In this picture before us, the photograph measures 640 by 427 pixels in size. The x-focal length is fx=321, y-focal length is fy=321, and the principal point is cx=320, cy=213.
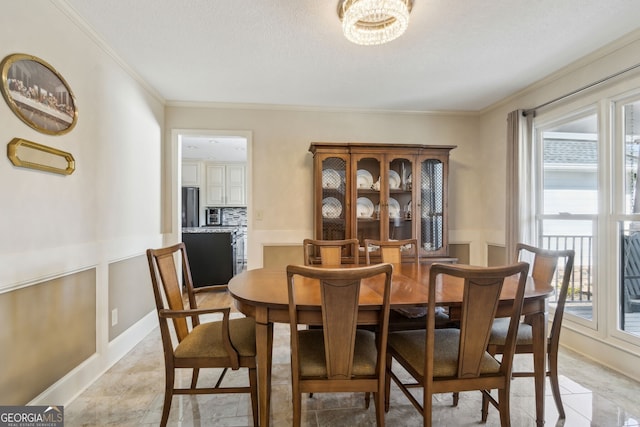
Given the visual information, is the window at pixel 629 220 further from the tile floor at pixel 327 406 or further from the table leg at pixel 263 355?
the table leg at pixel 263 355

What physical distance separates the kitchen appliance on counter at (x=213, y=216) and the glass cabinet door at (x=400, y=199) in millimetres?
4536

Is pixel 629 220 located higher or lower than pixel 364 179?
lower

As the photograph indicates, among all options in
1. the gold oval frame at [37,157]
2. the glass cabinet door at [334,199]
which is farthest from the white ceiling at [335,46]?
the gold oval frame at [37,157]

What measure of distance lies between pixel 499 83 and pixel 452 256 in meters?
1.95

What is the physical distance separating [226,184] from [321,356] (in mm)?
5801

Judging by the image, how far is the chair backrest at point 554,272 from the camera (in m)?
1.68

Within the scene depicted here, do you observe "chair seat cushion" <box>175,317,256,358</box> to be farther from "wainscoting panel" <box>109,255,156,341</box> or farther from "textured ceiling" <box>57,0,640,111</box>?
"textured ceiling" <box>57,0,640,111</box>

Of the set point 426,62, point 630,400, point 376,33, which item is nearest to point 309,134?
point 426,62

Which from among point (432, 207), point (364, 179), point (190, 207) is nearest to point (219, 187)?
point (190, 207)

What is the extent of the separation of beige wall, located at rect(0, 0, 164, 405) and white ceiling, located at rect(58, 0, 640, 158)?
31 centimetres

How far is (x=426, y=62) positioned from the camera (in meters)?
2.60

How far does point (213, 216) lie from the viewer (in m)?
6.91

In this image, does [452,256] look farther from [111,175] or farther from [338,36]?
[111,175]

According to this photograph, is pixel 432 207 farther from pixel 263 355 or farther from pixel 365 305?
pixel 263 355
